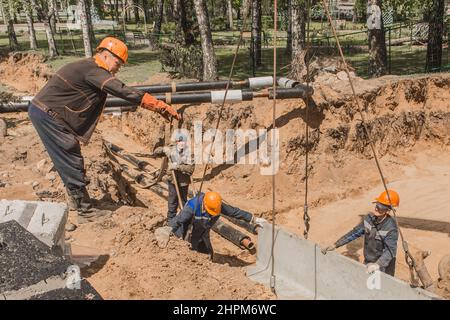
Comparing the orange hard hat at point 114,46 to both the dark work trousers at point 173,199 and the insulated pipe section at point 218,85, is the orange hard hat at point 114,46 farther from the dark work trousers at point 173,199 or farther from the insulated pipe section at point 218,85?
the insulated pipe section at point 218,85

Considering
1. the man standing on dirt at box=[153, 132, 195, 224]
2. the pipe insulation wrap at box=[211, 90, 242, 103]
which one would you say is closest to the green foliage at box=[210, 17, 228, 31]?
the pipe insulation wrap at box=[211, 90, 242, 103]

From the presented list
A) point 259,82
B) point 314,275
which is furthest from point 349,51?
point 314,275

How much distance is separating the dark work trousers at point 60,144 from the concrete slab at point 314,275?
110 inches

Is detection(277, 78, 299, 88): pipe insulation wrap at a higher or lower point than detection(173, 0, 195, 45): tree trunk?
lower

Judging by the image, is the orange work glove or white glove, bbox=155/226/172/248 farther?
white glove, bbox=155/226/172/248

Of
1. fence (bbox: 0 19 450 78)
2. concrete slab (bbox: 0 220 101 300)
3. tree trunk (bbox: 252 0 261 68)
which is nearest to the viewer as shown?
concrete slab (bbox: 0 220 101 300)

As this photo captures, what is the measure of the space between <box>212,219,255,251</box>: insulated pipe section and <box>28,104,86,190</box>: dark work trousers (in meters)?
2.99

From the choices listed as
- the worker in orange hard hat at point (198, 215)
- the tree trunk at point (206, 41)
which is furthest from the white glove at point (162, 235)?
the tree trunk at point (206, 41)

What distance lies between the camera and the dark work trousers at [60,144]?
592 cm

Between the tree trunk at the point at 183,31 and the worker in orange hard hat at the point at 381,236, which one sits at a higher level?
the tree trunk at the point at 183,31

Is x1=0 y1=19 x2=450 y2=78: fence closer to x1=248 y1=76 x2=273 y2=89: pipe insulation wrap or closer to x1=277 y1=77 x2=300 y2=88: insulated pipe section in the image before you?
x1=248 y1=76 x2=273 y2=89: pipe insulation wrap

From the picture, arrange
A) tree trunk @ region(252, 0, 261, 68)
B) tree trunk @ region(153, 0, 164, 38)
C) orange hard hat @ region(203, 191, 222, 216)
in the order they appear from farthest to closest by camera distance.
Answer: tree trunk @ region(153, 0, 164, 38)
tree trunk @ region(252, 0, 261, 68)
orange hard hat @ region(203, 191, 222, 216)

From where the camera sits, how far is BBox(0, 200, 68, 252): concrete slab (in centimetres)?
465

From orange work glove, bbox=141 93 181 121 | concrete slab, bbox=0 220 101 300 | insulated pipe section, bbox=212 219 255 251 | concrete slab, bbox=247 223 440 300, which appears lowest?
insulated pipe section, bbox=212 219 255 251
